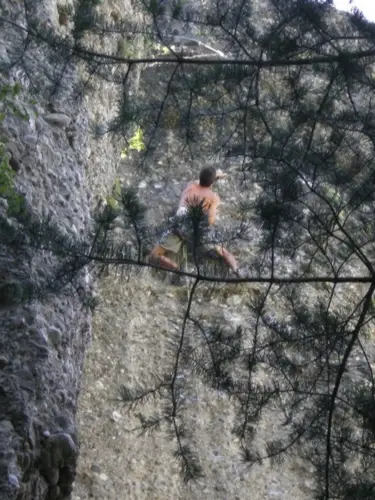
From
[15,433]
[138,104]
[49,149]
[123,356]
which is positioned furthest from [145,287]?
[15,433]

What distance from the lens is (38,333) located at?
9.80 feet

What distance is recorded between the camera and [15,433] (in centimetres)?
263

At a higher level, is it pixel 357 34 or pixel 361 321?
pixel 357 34

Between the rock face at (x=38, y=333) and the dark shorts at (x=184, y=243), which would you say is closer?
the dark shorts at (x=184, y=243)

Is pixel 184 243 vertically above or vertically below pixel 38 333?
above

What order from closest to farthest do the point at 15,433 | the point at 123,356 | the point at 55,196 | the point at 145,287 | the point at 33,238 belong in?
1. the point at 33,238
2. the point at 15,433
3. the point at 55,196
4. the point at 123,356
5. the point at 145,287

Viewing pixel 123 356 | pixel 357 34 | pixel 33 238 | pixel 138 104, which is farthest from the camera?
pixel 123 356

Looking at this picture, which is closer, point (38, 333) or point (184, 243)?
point (184, 243)

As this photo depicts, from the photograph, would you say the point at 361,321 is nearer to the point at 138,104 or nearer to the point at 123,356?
the point at 138,104

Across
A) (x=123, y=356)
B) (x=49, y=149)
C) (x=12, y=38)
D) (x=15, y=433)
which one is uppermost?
(x=12, y=38)

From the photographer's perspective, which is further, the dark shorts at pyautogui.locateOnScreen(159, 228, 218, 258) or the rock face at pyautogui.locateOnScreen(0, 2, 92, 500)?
the rock face at pyautogui.locateOnScreen(0, 2, 92, 500)

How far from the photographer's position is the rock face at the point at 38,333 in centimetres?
266

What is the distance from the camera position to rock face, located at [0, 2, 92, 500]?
8.73ft

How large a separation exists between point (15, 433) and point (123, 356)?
9.51 feet
